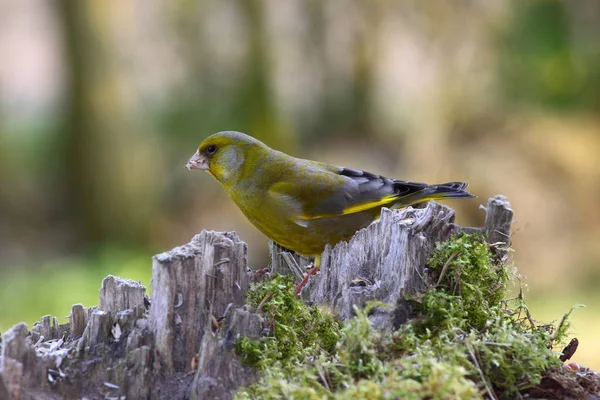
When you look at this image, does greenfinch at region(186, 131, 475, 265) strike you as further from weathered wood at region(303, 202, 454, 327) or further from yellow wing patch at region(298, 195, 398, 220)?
weathered wood at region(303, 202, 454, 327)

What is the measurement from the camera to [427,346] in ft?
8.80

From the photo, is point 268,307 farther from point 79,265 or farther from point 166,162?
point 166,162

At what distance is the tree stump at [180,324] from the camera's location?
2.64 metres

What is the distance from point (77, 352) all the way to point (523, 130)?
37.9 feet

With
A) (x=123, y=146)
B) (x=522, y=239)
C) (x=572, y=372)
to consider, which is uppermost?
(x=123, y=146)

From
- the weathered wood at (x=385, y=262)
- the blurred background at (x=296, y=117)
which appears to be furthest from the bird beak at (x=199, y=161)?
the blurred background at (x=296, y=117)

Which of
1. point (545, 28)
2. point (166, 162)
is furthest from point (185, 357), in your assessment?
point (545, 28)

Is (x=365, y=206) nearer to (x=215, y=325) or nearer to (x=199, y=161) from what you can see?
(x=199, y=161)

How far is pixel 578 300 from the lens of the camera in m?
10.2

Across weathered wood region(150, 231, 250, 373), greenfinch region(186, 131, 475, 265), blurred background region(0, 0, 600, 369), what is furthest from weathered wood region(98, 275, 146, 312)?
blurred background region(0, 0, 600, 369)

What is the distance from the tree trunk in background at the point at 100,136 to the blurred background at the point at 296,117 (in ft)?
0.08

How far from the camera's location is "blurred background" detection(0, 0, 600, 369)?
1159 centimetres

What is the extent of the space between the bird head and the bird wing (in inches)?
11.0

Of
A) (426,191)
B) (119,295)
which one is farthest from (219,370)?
(426,191)
